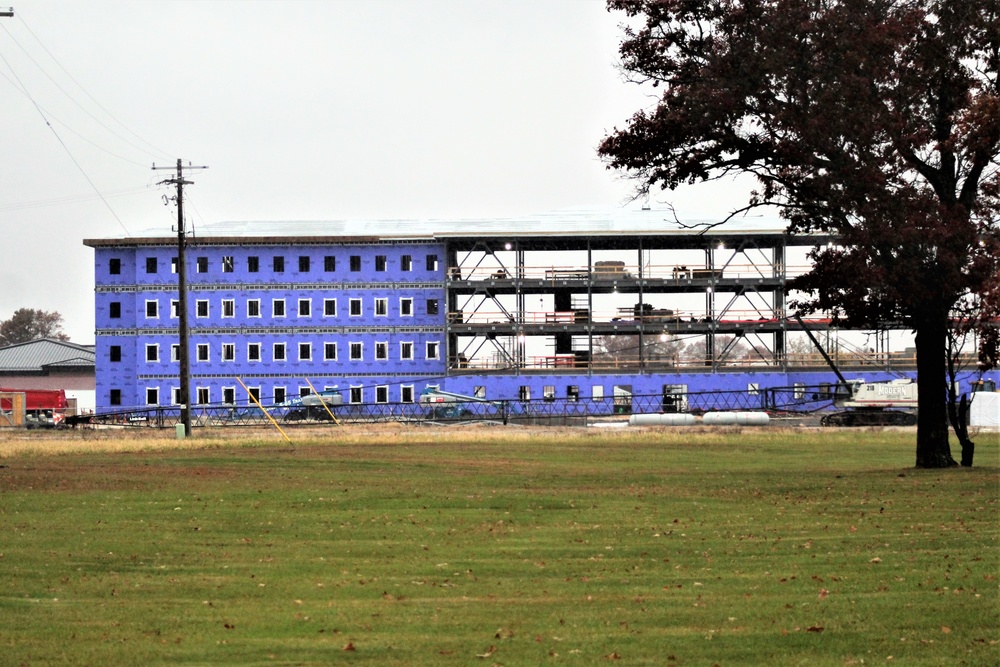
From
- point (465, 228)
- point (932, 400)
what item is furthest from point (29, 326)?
point (932, 400)

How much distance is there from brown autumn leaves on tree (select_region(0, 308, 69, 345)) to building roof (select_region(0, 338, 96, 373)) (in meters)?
41.3

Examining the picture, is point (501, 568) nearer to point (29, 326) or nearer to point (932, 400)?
point (932, 400)

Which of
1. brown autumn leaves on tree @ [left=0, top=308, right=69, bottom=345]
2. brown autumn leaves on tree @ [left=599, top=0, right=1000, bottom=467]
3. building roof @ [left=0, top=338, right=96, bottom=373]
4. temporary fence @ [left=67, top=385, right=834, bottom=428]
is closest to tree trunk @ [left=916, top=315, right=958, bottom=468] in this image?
brown autumn leaves on tree @ [left=599, top=0, right=1000, bottom=467]

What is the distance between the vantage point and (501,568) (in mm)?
15492

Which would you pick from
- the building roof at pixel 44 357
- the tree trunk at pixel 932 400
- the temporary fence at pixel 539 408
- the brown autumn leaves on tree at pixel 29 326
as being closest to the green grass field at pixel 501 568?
the tree trunk at pixel 932 400

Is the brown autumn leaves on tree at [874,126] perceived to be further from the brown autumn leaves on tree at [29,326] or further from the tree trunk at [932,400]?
the brown autumn leaves on tree at [29,326]

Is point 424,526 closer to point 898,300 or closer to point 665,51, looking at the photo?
point 898,300

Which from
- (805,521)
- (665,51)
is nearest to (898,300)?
(665,51)

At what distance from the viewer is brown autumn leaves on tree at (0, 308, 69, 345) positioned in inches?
6752

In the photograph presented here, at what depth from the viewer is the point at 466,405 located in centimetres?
8306

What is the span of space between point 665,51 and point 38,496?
53.7 feet

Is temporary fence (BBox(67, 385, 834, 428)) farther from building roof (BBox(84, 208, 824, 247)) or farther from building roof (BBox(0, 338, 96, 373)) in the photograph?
building roof (BBox(0, 338, 96, 373))

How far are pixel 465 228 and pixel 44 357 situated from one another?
57508 mm

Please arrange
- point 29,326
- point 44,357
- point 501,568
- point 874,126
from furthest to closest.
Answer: point 29,326, point 44,357, point 874,126, point 501,568
